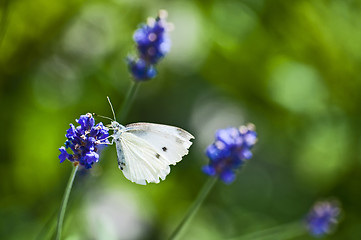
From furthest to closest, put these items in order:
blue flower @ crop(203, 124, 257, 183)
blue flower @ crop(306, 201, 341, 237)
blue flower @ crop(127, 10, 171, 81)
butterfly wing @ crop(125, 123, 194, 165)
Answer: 1. blue flower @ crop(306, 201, 341, 237)
2. blue flower @ crop(127, 10, 171, 81)
3. blue flower @ crop(203, 124, 257, 183)
4. butterfly wing @ crop(125, 123, 194, 165)

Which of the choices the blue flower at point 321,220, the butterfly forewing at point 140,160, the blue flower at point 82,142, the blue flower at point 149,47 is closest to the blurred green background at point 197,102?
the blue flower at point 321,220

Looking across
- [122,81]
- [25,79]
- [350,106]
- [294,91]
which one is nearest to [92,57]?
[122,81]

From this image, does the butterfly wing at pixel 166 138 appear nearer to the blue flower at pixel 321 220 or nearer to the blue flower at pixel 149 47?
the blue flower at pixel 149 47

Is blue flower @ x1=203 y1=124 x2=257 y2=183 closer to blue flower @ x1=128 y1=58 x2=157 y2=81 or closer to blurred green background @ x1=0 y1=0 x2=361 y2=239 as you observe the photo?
blue flower @ x1=128 y1=58 x2=157 y2=81

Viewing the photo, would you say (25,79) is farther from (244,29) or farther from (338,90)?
(338,90)

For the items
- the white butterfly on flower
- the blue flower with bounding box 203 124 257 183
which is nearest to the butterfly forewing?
the white butterfly on flower

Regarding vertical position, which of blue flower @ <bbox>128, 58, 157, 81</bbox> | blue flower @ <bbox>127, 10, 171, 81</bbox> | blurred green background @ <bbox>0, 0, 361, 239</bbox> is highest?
blue flower @ <bbox>127, 10, 171, 81</bbox>

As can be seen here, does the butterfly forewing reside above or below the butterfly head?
below
